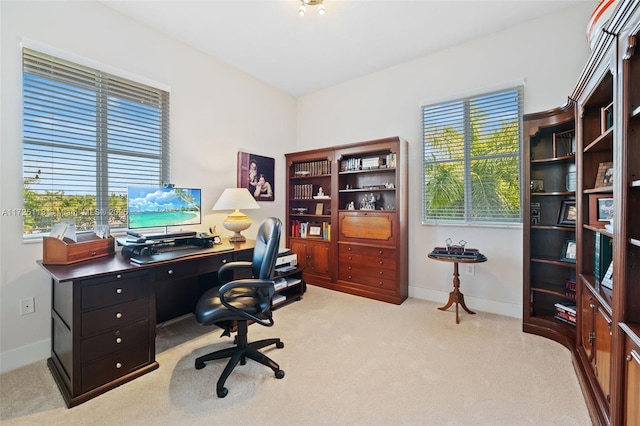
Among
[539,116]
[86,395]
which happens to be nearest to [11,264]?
[86,395]

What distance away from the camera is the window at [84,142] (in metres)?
2.07

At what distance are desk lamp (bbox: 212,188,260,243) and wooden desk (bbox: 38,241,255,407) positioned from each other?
0.89 meters

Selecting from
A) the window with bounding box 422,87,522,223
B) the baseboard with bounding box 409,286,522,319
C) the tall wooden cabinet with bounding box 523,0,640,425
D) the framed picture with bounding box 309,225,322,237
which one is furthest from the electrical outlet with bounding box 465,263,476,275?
the framed picture with bounding box 309,225,322,237

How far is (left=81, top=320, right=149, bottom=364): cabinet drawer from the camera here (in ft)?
5.46

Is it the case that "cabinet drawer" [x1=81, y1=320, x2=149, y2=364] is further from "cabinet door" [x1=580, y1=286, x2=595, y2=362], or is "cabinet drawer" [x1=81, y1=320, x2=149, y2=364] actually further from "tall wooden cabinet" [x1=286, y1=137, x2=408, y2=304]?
"cabinet door" [x1=580, y1=286, x2=595, y2=362]

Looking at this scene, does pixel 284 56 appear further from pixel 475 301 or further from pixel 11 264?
pixel 475 301

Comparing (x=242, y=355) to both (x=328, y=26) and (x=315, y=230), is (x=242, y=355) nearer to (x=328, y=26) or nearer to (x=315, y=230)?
(x=315, y=230)

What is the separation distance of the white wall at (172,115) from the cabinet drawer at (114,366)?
83cm

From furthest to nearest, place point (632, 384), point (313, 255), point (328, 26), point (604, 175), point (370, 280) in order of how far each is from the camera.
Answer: point (313, 255) < point (370, 280) < point (328, 26) < point (604, 175) < point (632, 384)

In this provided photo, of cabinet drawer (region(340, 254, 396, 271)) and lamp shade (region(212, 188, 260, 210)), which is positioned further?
cabinet drawer (region(340, 254, 396, 271))

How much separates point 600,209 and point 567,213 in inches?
25.7

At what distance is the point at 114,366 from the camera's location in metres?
1.76

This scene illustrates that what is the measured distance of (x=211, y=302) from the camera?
73.2 inches

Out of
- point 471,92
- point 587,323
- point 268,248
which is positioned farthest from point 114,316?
point 471,92
